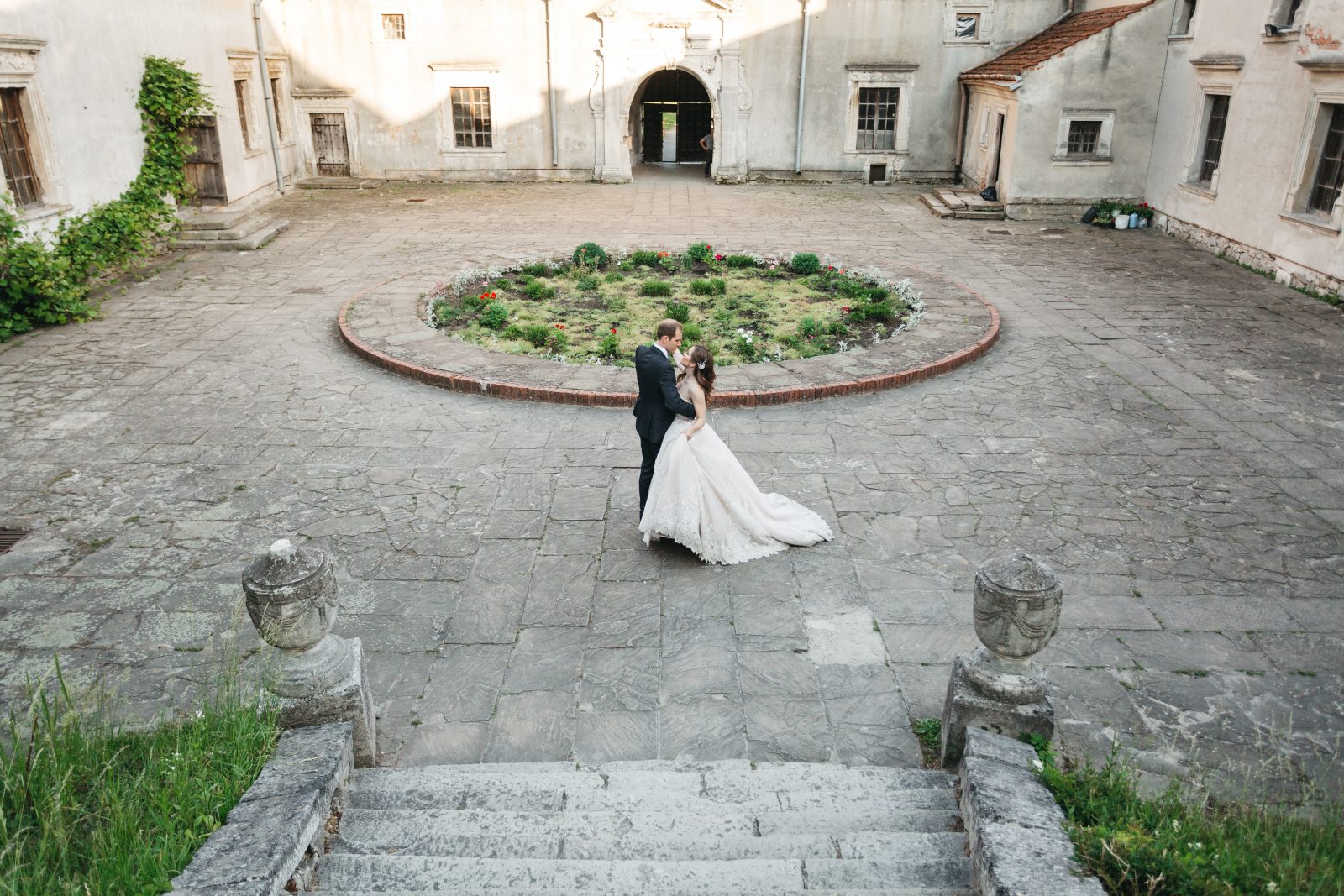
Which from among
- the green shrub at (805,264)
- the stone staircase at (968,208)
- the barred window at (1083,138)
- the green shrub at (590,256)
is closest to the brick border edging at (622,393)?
the green shrub at (805,264)

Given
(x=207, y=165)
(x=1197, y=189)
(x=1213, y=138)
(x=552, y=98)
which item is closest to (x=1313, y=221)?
(x=1197, y=189)

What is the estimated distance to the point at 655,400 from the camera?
6.56m

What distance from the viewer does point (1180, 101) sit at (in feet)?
58.5

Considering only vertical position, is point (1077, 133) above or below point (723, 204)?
above

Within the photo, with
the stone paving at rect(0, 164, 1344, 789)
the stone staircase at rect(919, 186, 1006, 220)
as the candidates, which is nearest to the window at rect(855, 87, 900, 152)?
the stone staircase at rect(919, 186, 1006, 220)

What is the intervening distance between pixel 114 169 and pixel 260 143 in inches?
237

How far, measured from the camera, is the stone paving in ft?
17.2

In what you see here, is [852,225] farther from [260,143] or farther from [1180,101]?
[260,143]

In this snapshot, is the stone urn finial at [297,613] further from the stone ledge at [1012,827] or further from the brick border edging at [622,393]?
the brick border edging at [622,393]

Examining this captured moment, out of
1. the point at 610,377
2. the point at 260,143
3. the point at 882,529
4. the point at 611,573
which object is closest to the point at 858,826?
the point at 611,573

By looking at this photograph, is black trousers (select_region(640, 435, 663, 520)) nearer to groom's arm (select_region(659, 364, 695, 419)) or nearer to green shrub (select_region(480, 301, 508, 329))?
groom's arm (select_region(659, 364, 695, 419))

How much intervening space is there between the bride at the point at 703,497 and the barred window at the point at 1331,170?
466 inches

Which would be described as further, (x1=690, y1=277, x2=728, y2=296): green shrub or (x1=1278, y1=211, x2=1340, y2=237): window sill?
(x1=690, y1=277, x2=728, y2=296): green shrub

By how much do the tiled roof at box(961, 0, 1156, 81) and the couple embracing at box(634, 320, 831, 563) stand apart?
52.3ft
